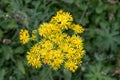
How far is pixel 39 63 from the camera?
2984mm

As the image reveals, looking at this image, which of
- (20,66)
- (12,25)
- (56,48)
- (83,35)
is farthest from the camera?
(83,35)

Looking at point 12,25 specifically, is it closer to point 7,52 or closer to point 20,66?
point 7,52

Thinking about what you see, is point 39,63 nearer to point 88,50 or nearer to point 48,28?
point 48,28

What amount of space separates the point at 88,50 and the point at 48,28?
3.78ft

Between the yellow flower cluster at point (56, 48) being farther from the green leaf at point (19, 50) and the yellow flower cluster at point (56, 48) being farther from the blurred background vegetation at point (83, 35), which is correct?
the green leaf at point (19, 50)

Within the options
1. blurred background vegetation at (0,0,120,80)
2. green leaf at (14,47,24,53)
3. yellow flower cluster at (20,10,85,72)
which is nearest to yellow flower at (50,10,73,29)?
yellow flower cluster at (20,10,85,72)

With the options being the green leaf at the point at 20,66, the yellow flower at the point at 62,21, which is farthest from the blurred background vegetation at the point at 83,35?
the yellow flower at the point at 62,21

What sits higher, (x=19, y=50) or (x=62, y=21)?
(x=62, y=21)

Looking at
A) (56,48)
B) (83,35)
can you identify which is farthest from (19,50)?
(56,48)

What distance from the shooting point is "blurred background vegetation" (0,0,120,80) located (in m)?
3.67

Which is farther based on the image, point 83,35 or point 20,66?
point 83,35

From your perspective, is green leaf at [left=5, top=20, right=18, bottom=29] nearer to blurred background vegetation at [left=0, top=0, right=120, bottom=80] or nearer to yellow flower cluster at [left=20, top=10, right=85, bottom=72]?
blurred background vegetation at [left=0, top=0, right=120, bottom=80]

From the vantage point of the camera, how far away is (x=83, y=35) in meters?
4.13

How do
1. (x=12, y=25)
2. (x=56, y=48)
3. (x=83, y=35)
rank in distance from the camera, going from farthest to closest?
(x=83, y=35), (x=12, y=25), (x=56, y=48)
